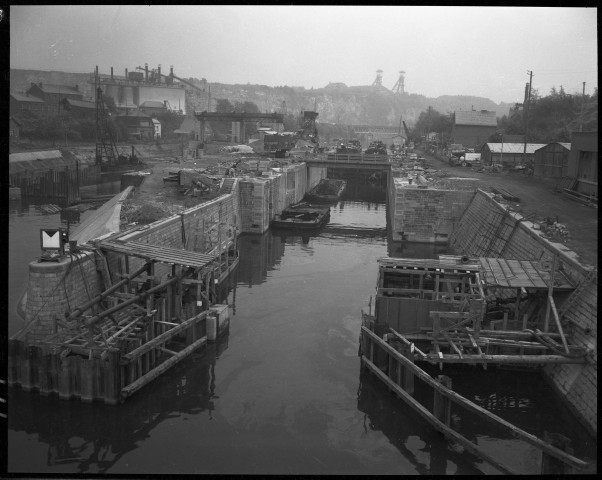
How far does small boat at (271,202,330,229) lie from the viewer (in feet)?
113

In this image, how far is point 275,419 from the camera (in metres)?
Answer: 11.9

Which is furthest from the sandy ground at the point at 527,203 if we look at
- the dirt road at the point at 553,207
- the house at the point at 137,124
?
the house at the point at 137,124

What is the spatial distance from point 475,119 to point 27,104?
4789 cm

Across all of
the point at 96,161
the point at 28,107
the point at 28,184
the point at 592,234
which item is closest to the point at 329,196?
the point at 96,161

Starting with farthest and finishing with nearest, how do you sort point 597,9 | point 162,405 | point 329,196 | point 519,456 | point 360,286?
point 329,196, point 360,286, point 162,405, point 519,456, point 597,9

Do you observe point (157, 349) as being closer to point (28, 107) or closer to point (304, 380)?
point (304, 380)

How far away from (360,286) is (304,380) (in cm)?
885

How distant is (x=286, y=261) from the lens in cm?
2681

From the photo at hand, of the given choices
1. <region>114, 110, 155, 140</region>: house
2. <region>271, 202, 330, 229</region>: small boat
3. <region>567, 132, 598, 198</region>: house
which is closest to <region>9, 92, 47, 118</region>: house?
<region>114, 110, 155, 140</region>: house

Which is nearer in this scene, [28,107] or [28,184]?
[28,184]

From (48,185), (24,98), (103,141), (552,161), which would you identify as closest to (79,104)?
(24,98)

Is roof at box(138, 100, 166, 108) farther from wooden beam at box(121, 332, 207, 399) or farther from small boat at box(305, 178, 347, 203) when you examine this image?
wooden beam at box(121, 332, 207, 399)

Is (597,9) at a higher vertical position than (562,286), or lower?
higher

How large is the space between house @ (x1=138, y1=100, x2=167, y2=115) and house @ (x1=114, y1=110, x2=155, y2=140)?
836cm
